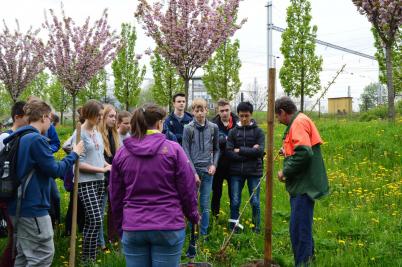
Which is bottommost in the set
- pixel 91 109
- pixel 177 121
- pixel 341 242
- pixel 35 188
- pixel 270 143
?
pixel 341 242

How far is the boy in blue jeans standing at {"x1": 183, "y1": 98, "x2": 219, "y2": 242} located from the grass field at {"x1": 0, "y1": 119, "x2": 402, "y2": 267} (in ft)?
1.51

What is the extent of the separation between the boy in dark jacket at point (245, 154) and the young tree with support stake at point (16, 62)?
1800cm

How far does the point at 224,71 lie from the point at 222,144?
18553 millimetres

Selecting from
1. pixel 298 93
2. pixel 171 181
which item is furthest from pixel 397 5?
pixel 171 181

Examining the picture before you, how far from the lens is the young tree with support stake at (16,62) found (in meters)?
22.6

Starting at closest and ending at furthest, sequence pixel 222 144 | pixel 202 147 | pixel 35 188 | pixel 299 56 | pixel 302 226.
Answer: pixel 35 188
pixel 302 226
pixel 202 147
pixel 222 144
pixel 299 56

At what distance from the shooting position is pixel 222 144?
679 cm

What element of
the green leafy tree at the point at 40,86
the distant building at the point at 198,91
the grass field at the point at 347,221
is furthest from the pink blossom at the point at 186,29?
the green leafy tree at the point at 40,86

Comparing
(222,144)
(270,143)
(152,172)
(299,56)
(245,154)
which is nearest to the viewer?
(152,172)

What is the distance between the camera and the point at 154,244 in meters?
3.32

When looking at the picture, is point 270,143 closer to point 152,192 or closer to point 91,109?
point 152,192

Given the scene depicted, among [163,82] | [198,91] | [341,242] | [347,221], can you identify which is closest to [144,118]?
[341,242]

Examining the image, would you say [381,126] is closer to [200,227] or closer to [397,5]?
[397,5]

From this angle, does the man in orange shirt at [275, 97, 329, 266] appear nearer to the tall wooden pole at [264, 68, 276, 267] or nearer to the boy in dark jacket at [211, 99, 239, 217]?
the tall wooden pole at [264, 68, 276, 267]
